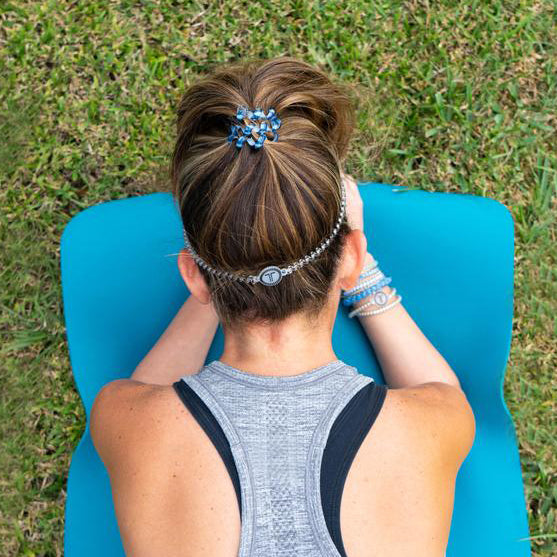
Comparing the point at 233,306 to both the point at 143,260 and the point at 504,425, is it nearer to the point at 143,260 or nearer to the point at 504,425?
the point at 143,260

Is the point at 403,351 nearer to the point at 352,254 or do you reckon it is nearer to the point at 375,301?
the point at 375,301

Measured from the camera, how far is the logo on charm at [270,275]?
3.95 ft

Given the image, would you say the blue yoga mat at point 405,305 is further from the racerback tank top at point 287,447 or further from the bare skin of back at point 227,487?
the racerback tank top at point 287,447

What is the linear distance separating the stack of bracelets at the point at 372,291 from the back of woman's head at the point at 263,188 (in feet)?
1.67

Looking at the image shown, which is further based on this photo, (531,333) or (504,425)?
(531,333)

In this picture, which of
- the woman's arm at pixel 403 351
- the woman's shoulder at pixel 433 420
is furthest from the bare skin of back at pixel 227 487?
the woman's arm at pixel 403 351

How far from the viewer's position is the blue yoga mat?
1.79 m

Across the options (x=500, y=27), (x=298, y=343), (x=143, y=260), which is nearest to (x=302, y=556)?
(x=298, y=343)

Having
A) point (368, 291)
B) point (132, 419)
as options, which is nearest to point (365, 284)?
point (368, 291)

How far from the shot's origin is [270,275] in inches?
47.7

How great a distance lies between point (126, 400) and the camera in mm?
1461

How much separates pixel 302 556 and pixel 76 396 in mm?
1392

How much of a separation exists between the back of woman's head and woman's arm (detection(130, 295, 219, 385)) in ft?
1.54

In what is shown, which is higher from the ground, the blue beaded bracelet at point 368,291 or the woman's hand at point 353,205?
the woman's hand at point 353,205
